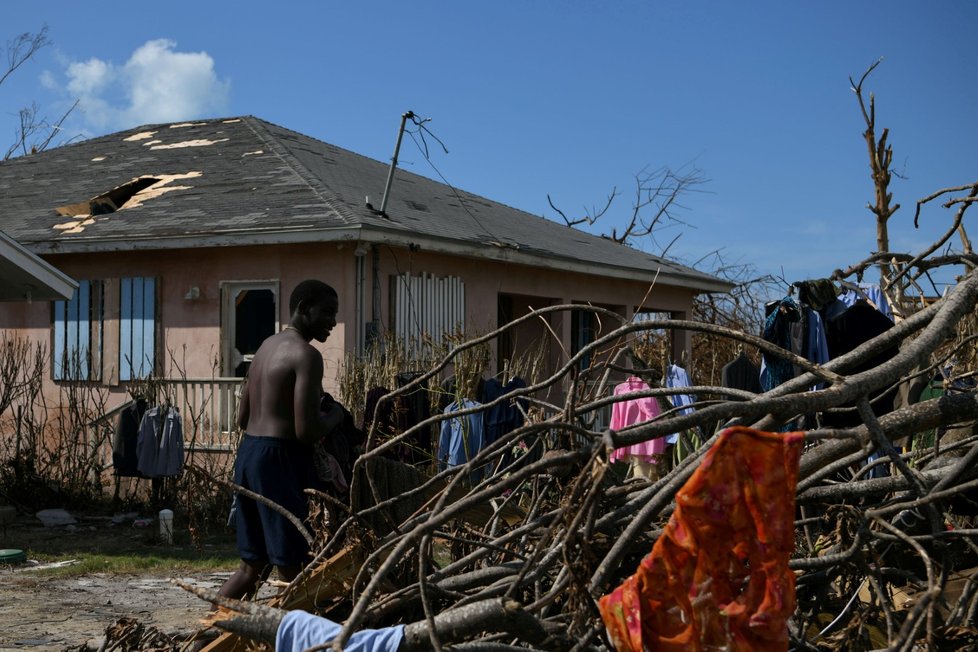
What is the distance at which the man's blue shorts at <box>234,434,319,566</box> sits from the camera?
15.7ft

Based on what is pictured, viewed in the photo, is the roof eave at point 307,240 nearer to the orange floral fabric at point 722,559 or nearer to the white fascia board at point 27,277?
the white fascia board at point 27,277

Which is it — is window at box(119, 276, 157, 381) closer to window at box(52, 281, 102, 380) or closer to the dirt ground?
window at box(52, 281, 102, 380)

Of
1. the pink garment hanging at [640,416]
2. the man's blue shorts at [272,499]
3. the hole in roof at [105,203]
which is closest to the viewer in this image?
the man's blue shorts at [272,499]

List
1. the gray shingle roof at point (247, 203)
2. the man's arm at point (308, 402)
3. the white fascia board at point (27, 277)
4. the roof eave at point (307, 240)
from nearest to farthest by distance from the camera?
the man's arm at point (308, 402), the white fascia board at point (27, 277), the roof eave at point (307, 240), the gray shingle roof at point (247, 203)

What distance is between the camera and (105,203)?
44.7 ft

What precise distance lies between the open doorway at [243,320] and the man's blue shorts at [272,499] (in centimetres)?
677

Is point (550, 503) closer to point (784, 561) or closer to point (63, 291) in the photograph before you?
point (784, 561)

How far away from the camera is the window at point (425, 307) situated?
12117 mm

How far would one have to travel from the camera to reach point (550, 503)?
407 cm

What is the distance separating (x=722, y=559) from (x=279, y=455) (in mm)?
2789

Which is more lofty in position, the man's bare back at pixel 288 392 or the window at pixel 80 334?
the window at pixel 80 334

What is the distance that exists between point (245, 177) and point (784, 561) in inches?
477

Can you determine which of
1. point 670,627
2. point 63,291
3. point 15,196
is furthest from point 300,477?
point 15,196

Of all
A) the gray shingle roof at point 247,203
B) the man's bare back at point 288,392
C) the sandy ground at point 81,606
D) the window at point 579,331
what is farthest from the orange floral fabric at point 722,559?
the window at point 579,331
